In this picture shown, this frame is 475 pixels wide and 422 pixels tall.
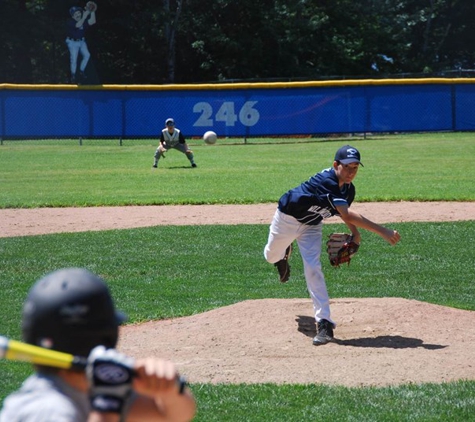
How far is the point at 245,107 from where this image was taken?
106 feet

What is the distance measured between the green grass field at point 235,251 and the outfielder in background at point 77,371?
332cm

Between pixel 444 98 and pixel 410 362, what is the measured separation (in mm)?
26318

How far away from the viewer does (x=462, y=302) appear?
29.8ft

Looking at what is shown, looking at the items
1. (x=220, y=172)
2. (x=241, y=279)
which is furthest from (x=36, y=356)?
(x=220, y=172)

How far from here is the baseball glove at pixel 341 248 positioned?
26.2ft

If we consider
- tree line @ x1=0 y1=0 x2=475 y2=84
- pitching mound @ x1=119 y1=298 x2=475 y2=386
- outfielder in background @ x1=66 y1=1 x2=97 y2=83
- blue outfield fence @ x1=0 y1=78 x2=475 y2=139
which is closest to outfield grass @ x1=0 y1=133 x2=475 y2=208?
blue outfield fence @ x1=0 y1=78 x2=475 y2=139

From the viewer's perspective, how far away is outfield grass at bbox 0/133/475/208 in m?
17.9

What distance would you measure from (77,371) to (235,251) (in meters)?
9.91

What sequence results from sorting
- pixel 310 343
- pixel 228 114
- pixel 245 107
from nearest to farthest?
1. pixel 310 343
2. pixel 245 107
3. pixel 228 114

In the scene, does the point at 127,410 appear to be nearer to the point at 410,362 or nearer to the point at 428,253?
the point at 410,362

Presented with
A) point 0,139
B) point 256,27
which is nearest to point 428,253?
point 0,139

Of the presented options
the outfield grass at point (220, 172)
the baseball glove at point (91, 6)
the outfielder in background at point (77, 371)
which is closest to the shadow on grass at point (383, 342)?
the outfielder in background at point (77, 371)

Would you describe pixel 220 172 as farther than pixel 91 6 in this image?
No

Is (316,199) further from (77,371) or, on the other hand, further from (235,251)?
(77,371)
